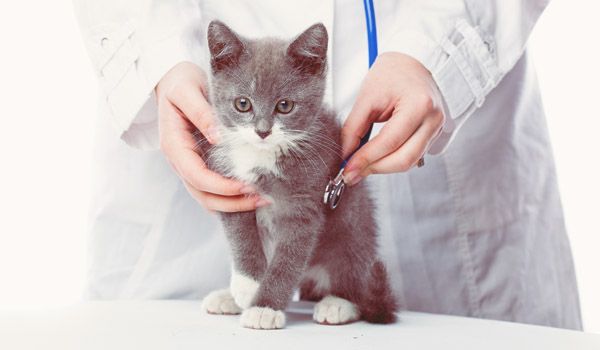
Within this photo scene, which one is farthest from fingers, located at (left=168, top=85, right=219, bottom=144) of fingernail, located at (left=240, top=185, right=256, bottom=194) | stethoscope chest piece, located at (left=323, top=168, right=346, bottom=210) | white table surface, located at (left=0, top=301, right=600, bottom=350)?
white table surface, located at (left=0, top=301, right=600, bottom=350)

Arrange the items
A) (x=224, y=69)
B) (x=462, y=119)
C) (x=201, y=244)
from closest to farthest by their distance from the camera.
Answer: (x=224, y=69), (x=462, y=119), (x=201, y=244)

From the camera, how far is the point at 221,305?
1.35 meters

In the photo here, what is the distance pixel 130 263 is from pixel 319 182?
73 cm

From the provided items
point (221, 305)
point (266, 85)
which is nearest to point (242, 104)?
point (266, 85)

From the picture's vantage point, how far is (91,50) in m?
1.48

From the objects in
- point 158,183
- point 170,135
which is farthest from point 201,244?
point 170,135

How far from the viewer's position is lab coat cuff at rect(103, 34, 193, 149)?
135 cm

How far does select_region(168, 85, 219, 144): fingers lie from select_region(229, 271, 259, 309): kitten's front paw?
0.82ft

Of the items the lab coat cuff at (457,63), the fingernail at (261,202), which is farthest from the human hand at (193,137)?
the lab coat cuff at (457,63)

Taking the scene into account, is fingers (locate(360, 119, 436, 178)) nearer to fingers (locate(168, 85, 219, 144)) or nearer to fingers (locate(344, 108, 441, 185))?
fingers (locate(344, 108, 441, 185))

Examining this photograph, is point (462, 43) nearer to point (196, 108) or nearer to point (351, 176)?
point (351, 176)

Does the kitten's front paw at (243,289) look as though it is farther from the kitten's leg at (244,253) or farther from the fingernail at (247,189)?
the fingernail at (247,189)

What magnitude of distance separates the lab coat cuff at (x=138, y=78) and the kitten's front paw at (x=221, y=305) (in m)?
0.38

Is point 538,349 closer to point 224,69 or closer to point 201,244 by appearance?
point 224,69
